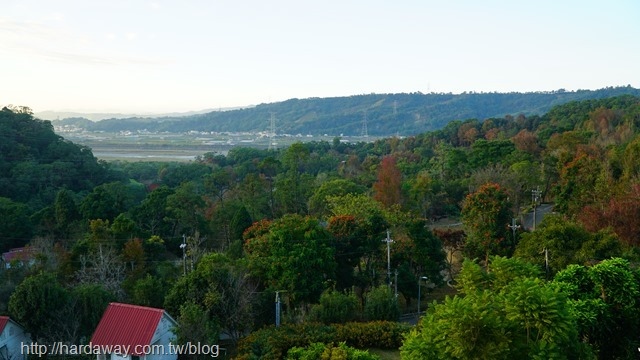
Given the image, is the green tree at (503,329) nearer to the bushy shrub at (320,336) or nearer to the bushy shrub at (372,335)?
the bushy shrub at (320,336)

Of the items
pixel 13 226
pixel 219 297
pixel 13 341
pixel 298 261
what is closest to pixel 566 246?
pixel 298 261

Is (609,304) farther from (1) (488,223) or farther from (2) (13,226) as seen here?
(2) (13,226)

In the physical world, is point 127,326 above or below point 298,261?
below

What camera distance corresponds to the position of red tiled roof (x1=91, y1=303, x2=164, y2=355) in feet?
49.1

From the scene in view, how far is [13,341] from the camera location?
51.2ft

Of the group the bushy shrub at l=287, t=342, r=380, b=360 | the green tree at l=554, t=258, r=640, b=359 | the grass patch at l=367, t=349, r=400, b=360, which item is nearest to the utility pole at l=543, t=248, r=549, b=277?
the green tree at l=554, t=258, r=640, b=359

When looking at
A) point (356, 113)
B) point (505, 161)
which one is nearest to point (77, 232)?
point (505, 161)

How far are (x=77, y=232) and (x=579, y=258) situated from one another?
2071 cm

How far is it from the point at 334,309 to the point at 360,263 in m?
4.97

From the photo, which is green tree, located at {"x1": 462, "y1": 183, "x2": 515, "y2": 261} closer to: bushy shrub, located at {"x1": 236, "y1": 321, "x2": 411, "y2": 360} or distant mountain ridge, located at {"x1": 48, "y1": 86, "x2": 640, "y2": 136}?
bushy shrub, located at {"x1": 236, "y1": 321, "x2": 411, "y2": 360}

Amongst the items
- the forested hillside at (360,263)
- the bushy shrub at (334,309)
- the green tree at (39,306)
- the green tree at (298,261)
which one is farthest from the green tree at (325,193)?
the green tree at (39,306)

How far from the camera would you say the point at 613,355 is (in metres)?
13.5

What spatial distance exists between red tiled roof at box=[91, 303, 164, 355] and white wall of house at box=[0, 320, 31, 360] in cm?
231

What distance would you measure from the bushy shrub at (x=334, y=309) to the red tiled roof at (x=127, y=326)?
4603mm
